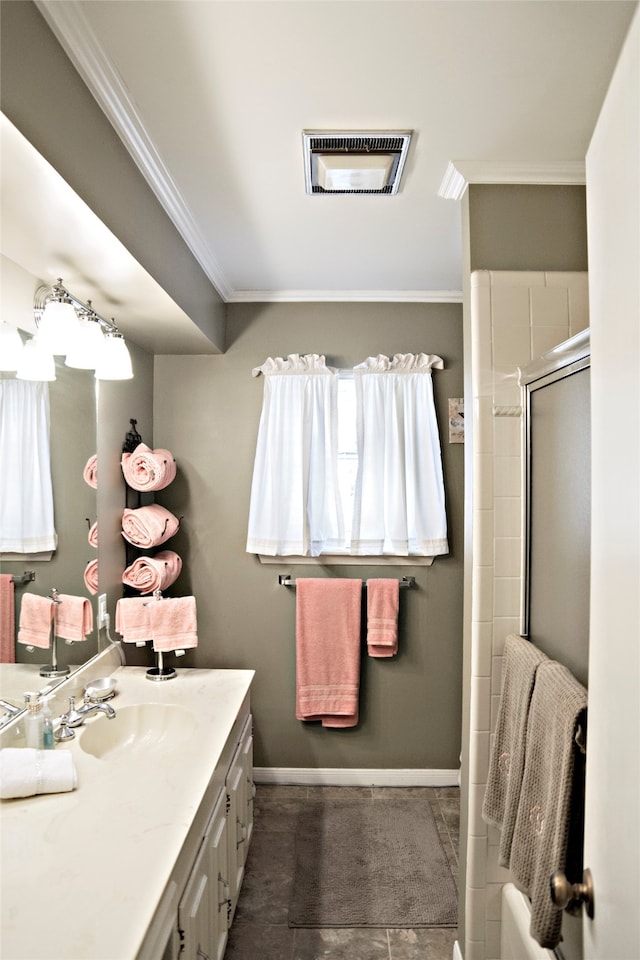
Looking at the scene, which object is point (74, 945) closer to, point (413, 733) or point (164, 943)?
point (164, 943)

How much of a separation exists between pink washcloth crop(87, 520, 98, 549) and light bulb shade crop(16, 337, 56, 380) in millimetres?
688

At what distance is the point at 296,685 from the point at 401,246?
2201 mm

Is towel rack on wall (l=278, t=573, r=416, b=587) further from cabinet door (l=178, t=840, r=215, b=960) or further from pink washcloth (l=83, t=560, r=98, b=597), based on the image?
cabinet door (l=178, t=840, r=215, b=960)

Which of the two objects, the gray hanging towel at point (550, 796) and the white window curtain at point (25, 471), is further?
the white window curtain at point (25, 471)

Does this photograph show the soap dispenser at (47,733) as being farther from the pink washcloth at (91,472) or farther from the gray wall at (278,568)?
the gray wall at (278,568)

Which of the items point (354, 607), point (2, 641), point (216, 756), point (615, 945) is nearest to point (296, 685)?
point (354, 607)

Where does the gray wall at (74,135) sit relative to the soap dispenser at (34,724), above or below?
above

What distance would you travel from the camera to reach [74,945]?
1.01 meters

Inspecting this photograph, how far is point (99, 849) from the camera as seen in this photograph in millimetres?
1255

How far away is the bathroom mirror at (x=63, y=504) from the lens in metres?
1.69

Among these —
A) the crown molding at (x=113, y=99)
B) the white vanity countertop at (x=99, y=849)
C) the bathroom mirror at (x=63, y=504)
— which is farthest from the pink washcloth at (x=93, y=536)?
the crown molding at (x=113, y=99)

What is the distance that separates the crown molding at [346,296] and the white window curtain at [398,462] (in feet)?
1.05

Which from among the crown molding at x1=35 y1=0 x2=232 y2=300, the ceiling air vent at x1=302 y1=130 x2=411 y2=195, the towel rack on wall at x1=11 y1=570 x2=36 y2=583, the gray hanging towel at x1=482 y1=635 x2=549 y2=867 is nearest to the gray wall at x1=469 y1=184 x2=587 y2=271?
the ceiling air vent at x1=302 y1=130 x2=411 y2=195

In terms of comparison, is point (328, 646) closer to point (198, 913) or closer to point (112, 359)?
point (198, 913)
